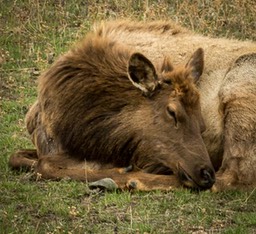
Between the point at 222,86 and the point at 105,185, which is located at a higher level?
the point at 222,86

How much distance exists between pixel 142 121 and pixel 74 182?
83 centimetres

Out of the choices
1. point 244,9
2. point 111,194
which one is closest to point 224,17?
point 244,9

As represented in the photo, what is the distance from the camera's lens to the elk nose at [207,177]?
26.0 feet

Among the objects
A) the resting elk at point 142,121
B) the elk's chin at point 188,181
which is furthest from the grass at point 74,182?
the resting elk at point 142,121

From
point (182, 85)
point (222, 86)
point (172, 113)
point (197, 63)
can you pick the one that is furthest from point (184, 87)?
point (222, 86)

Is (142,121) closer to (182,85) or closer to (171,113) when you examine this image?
(171,113)

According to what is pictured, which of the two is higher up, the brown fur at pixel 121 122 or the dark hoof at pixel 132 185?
the brown fur at pixel 121 122

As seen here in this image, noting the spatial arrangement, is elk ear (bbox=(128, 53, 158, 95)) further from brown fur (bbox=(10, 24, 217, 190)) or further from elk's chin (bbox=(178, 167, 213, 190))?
elk's chin (bbox=(178, 167, 213, 190))

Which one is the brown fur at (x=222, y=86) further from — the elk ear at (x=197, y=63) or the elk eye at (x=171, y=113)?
the elk eye at (x=171, y=113)

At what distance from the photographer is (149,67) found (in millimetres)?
8344

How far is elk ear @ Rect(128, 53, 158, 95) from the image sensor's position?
833 cm

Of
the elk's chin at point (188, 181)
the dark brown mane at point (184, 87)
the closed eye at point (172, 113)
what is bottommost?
the elk's chin at point (188, 181)

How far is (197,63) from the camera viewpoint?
8789 mm

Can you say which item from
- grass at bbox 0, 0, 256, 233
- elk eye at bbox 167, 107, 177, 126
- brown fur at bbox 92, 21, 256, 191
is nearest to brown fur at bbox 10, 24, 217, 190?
elk eye at bbox 167, 107, 177, 126
